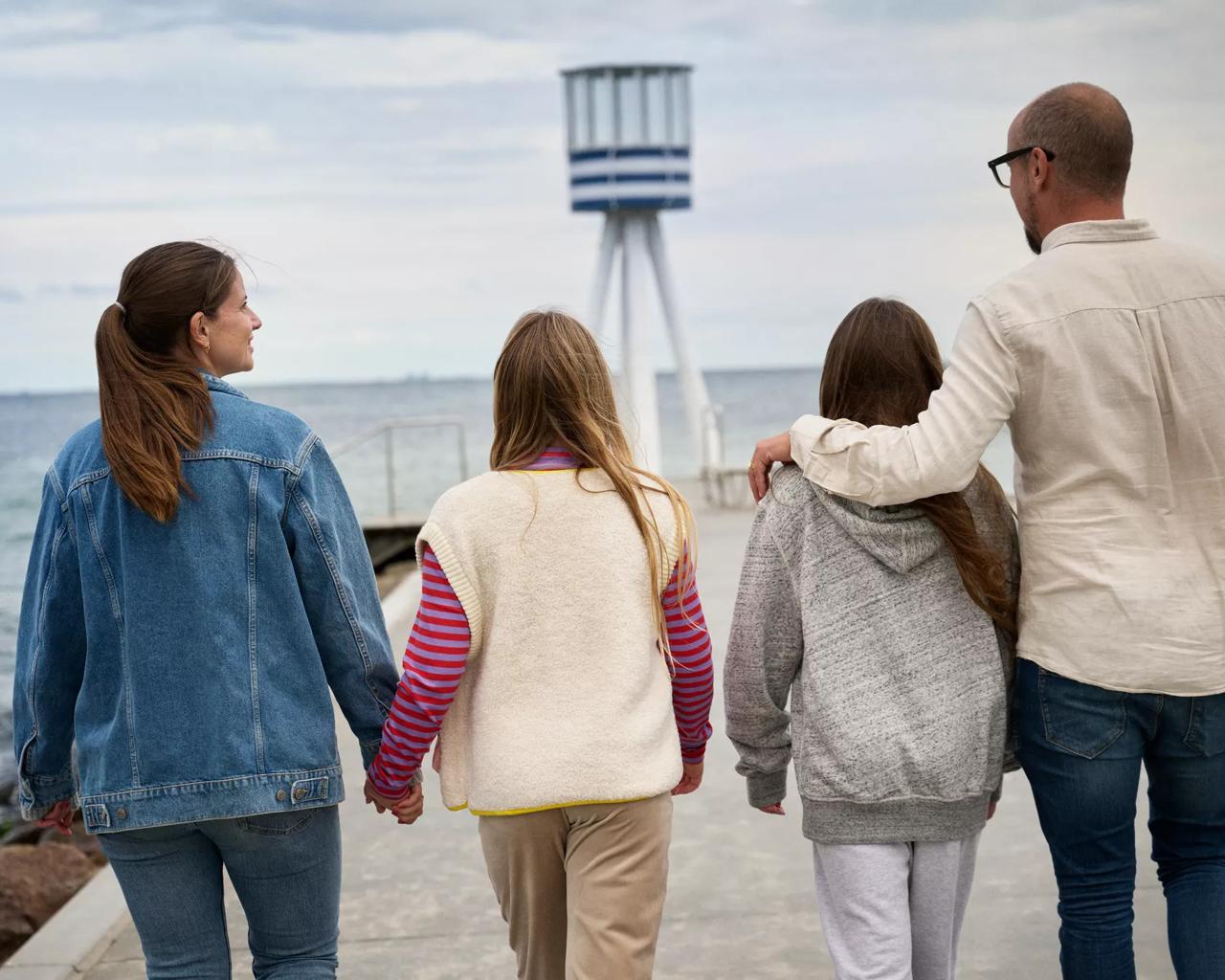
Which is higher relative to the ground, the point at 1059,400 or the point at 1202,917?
the point at 1059,400

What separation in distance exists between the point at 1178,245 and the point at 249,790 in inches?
68.6

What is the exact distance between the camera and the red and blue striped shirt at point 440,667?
7.69 feet

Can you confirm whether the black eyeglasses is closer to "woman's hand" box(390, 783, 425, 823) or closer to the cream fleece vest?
the cream fleece vest

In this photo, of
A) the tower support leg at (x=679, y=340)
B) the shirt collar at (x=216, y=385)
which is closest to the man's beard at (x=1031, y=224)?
the shirt collar at (x=216, y=385)

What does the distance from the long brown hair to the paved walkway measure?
1.41m

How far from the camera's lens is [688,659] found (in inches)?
99.7

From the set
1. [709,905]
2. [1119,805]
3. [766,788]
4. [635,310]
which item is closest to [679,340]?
[635,310]

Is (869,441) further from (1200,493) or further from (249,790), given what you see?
(249,790)

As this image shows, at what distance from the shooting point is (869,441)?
2.35 meters

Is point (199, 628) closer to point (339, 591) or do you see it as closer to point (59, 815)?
point (339, 591)

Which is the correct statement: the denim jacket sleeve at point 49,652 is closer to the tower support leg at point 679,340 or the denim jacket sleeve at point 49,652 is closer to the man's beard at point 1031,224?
the man's beard at point 1031,224

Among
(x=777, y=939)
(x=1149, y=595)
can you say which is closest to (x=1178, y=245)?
(x=1149, y=595)

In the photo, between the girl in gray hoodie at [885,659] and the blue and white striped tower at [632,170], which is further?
the blue and white striped tower at [632,170]

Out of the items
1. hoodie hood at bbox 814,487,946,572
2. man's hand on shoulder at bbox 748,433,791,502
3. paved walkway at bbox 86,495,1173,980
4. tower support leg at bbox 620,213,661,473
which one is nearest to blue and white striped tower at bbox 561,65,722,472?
tower support leg at bbox 620,213,661,473
